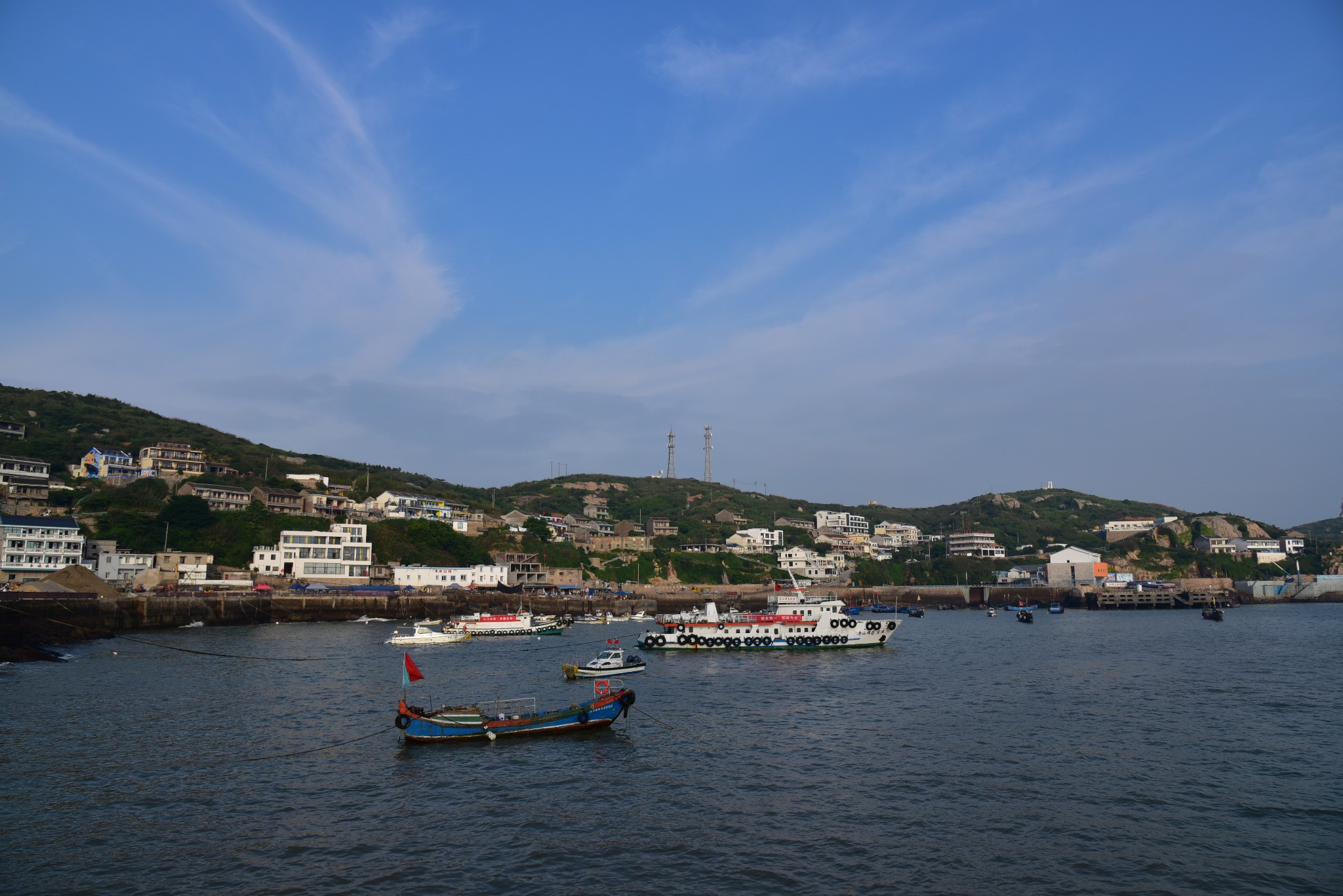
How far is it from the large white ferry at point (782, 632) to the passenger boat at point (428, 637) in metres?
19.2

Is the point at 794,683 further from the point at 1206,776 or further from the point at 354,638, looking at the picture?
the point at 354,638

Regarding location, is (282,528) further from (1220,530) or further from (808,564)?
(1220,530)

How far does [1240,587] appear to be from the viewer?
153750mm

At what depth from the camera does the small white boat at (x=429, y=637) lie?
68.5 meters

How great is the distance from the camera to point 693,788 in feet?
84.6

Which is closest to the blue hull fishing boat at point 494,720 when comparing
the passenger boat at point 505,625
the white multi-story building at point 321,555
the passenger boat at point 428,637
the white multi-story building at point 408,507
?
the passenger boat at point 428,637

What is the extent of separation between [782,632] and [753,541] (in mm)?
109131

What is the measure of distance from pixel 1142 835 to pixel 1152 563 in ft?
598

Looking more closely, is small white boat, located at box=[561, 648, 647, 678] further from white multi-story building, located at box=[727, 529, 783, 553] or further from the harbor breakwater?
white multi-story building, located at box=[727, 529, 783, 553]

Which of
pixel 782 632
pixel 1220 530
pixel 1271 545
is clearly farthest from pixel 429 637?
pixel 1220 530

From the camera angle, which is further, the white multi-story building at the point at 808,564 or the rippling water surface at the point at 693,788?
the white multi-story building at the point at 808,564

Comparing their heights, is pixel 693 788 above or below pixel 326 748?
below

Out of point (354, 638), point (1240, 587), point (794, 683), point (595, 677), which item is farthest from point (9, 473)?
point (1240, 587)

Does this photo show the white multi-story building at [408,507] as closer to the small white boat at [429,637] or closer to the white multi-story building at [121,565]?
the white multi-story building at [121,565]
